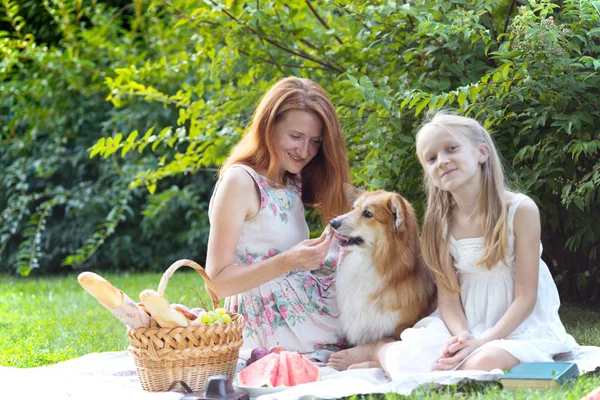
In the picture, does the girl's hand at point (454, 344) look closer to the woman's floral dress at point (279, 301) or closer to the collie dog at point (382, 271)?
the collie dog at point (382, 271)

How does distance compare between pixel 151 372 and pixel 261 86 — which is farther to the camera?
pixel 261 86

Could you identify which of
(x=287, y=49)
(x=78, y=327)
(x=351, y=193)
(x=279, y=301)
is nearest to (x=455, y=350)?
(x=279, y=301)

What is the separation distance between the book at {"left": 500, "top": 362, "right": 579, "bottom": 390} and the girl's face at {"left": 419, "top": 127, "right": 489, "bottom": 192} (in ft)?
2.40

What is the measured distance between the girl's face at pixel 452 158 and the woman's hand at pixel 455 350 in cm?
56

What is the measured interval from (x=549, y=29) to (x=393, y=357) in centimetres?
153

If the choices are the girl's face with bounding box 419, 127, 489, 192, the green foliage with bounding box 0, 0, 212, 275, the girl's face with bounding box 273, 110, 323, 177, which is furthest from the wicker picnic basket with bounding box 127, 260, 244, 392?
the green foliage with bounding box 0, 0, 212, 275

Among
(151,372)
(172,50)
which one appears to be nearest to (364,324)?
(151,372)

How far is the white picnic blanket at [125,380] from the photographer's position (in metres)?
2.42

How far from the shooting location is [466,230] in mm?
2908

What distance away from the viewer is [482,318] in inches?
112

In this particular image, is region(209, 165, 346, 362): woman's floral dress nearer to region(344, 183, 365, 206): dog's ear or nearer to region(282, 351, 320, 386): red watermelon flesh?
region(344, 183, 365, 206): dog's ear

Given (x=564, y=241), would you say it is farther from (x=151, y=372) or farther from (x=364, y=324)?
(x=151, y=372)

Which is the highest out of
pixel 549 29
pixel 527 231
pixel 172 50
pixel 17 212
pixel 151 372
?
pixel 549 29

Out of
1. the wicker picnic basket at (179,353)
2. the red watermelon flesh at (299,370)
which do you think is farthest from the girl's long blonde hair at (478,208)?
the wicker picnic basket at (179,353)
